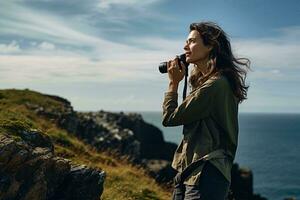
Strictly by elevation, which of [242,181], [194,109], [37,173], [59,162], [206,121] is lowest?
[242,181]

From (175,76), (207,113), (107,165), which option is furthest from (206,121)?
(107,165)

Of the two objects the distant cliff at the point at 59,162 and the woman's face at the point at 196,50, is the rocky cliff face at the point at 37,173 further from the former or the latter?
the woman's face at the point at 196,50

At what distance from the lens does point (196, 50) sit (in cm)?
647

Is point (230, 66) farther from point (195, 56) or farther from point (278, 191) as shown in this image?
point (278, 191)

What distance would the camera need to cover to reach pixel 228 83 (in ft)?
20.5

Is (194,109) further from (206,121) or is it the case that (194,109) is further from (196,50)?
(196,50)

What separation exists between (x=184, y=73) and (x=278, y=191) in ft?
354

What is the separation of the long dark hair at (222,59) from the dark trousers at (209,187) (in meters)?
1.12

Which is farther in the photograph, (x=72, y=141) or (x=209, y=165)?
(x=72, y=141)

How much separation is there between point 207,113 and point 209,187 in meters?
0.95

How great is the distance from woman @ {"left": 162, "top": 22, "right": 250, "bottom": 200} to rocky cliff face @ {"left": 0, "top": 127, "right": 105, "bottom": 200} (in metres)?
3.88

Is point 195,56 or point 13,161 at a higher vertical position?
point 195,56

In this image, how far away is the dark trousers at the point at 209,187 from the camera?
5.88 meters

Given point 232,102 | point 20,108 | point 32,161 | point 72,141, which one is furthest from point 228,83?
point 20,108
